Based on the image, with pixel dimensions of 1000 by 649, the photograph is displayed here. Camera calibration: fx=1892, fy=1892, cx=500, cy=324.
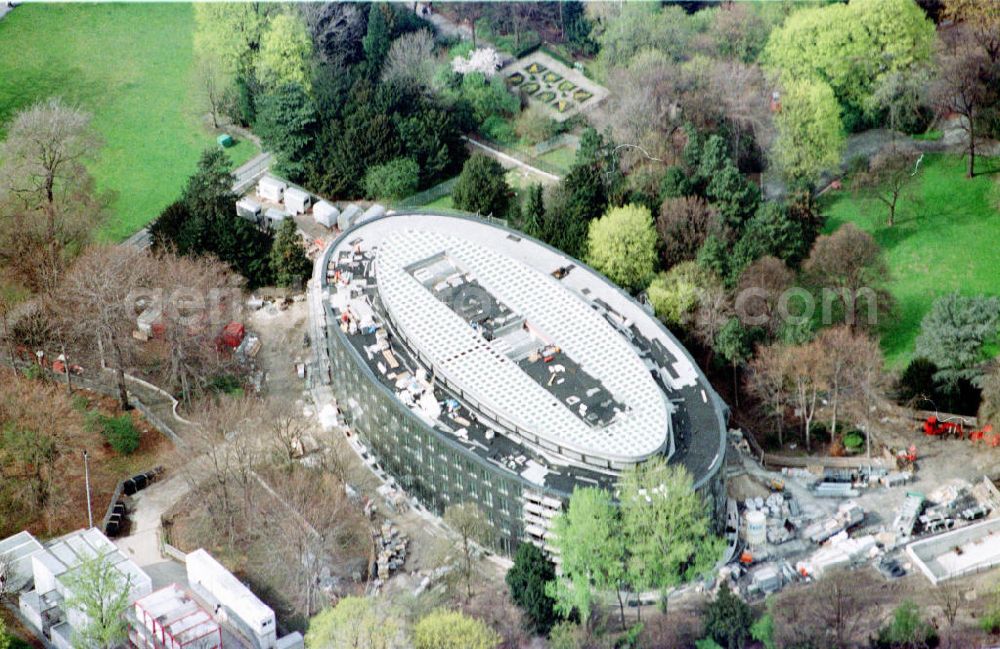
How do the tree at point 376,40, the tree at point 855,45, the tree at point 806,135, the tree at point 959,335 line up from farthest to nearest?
the tree at point 376,40 < the tree at point 855,45 < the tree at point 806,135 < the tree at point 959,335

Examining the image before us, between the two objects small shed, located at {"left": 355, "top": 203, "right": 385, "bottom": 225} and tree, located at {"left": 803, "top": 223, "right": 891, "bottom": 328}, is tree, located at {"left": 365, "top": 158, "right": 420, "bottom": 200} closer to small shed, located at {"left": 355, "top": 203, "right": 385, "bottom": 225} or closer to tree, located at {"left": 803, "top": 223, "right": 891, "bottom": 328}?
small shed, located at {"left": 355, "top": 203, "right": 385, "bottom": 225}

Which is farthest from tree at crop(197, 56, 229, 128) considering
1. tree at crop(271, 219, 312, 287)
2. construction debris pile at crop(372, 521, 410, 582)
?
construction debris pile at crop(372, 521, 410, 582)

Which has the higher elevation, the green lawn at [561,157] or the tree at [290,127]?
the tree at [290,127]

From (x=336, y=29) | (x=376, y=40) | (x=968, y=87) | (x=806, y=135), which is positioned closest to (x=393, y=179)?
(x=376, y=40)

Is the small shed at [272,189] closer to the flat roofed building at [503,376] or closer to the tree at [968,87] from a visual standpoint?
the flat roofed building at [503,376]

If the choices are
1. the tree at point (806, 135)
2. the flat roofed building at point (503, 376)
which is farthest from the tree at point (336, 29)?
the tree at point (806, 135)

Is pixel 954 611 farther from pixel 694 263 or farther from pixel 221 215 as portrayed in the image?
pixel 221 215
